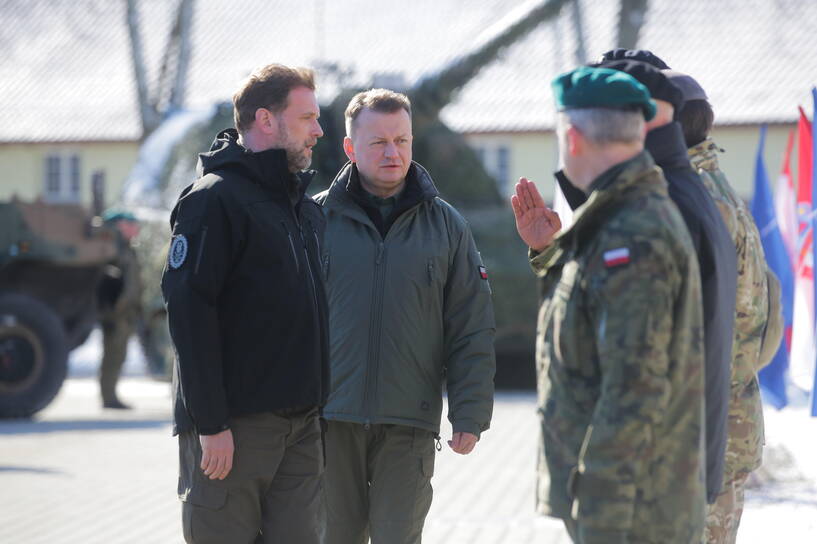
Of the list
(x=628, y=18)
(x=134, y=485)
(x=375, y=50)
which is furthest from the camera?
(x=375, y=50)

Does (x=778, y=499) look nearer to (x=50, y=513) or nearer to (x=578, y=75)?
(x=50, y=513)

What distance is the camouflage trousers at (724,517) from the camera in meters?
4.00

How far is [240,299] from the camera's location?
13.0 feet

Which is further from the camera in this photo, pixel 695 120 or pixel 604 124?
pixel 695 120

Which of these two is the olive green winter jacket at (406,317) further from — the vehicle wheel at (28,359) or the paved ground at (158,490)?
the vehicle wheel at (28,359)

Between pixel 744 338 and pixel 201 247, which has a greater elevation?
pixel 201 247

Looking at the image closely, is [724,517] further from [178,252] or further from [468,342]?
[178,252]

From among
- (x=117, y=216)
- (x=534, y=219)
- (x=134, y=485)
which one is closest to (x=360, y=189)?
(x=534, y=219)

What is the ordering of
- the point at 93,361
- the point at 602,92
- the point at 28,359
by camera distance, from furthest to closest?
1. the point at 93,361
2. the point at 28,359
3. the point at 602,92

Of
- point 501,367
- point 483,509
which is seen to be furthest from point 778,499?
point 501,367

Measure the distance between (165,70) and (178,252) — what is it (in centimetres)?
3080

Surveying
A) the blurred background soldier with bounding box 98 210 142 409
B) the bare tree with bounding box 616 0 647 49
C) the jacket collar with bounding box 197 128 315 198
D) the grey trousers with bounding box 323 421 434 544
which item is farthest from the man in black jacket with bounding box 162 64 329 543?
the bare tree with bounding box 616 0 647 49

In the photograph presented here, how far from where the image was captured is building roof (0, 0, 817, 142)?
32062mm

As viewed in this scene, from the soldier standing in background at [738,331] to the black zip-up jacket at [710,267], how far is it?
0.45 meters
